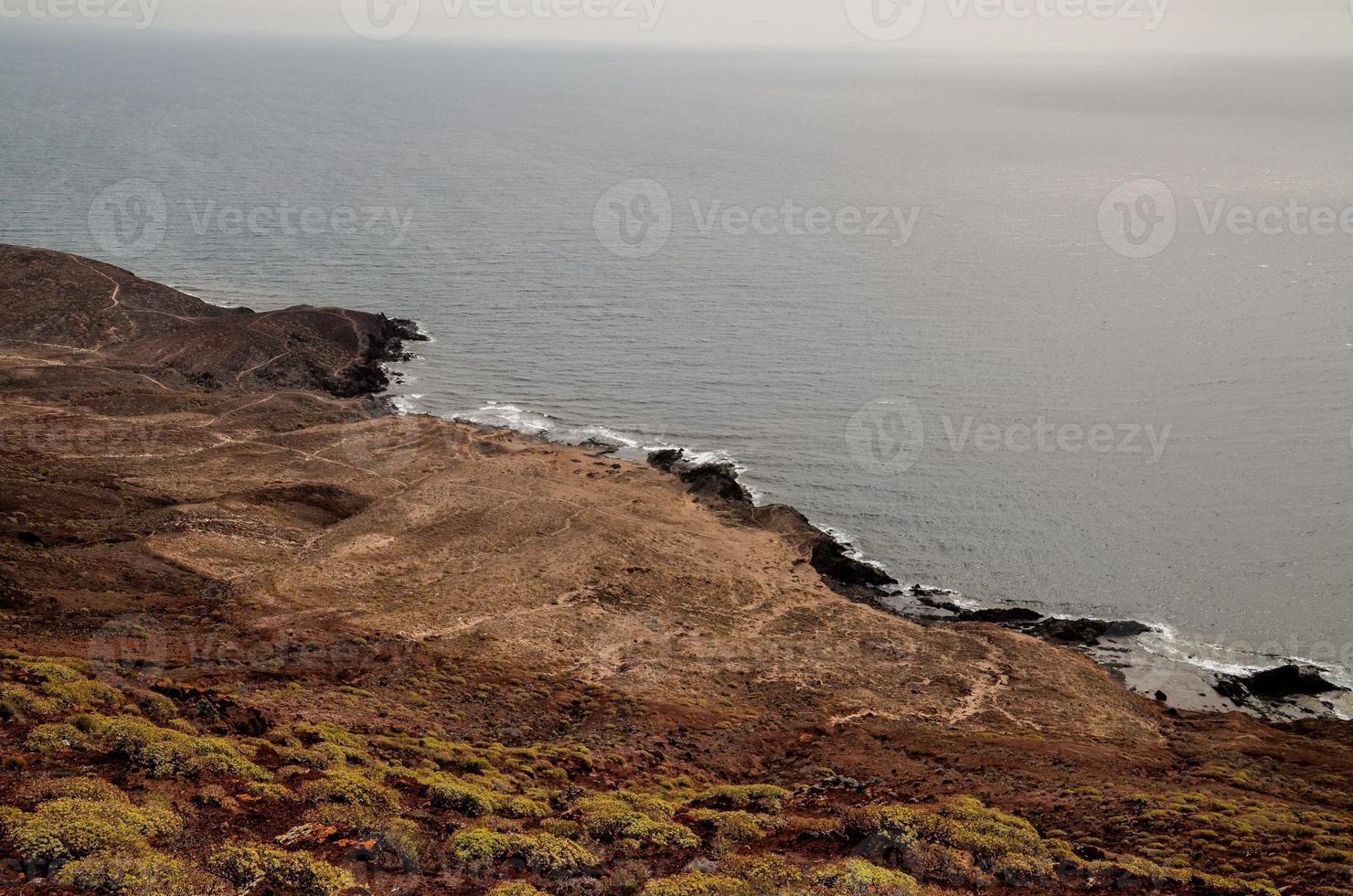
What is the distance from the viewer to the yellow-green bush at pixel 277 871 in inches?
858

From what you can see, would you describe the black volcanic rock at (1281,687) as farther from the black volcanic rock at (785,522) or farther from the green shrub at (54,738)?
the green shrub at (54,738)

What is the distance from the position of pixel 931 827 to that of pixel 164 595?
116 ft

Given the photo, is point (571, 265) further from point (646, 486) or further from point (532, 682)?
point (532, 682)

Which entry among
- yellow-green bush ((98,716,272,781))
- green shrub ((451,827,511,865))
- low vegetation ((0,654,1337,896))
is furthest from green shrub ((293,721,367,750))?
green shrub ((451,827,511,865))

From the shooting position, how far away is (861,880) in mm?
25172

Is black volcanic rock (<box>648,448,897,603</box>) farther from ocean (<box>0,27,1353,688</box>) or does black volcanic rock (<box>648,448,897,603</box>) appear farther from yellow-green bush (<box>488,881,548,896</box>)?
yellow-green bush (<box>488,881,548,896</box>)

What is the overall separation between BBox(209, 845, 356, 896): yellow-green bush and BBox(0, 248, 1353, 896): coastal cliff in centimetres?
8

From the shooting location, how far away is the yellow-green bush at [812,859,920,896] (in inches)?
984

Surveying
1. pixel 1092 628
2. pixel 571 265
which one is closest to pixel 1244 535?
pixel 1092 628

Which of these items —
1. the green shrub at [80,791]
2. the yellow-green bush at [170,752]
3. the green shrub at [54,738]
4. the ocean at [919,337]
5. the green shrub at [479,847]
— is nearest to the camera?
the green shrub at [80,791]

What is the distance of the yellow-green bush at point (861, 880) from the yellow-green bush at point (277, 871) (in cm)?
1192

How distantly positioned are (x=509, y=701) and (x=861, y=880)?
19465 mm

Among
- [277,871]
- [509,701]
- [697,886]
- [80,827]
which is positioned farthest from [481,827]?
[509,701]

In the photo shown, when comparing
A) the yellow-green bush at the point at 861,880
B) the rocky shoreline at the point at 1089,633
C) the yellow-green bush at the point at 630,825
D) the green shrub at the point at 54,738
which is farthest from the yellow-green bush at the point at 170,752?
the rocky shoreline at the point at 1089,633
